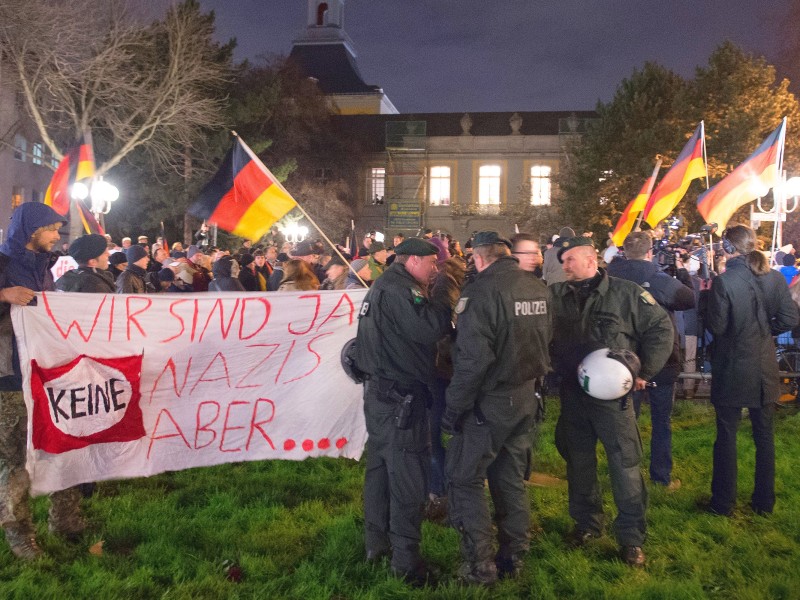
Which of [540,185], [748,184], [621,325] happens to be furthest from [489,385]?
[540,185]

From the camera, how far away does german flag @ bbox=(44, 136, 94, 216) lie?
12250 millimetres

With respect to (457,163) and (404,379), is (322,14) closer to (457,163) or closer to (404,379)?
(457,163)

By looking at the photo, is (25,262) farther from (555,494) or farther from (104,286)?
(555,494)

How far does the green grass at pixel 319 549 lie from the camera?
4125 millimetres

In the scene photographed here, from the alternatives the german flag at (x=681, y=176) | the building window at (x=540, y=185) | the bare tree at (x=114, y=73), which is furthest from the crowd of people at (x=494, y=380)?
the building window at (x=540, y=185)

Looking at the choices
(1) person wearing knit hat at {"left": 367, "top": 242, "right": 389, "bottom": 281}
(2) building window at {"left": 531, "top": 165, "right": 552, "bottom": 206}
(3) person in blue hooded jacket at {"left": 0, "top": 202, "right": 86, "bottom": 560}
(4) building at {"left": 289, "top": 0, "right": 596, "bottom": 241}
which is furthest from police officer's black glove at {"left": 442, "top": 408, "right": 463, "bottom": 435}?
(2) building window at {"left": 531, "top": 165, "right": 552, "bottom": 206}

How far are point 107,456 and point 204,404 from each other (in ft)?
2.55

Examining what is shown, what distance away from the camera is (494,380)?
13.6 feet

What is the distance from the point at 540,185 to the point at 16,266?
49674 millimetres

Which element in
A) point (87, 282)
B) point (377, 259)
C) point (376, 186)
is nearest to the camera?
point (87, 282)

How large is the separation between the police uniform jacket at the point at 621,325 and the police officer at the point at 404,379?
3.01 ft

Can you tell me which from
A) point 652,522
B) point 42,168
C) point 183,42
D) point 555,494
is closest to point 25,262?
point 555,494

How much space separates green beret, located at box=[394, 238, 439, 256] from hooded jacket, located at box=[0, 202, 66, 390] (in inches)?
93.2

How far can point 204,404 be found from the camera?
5.48m
